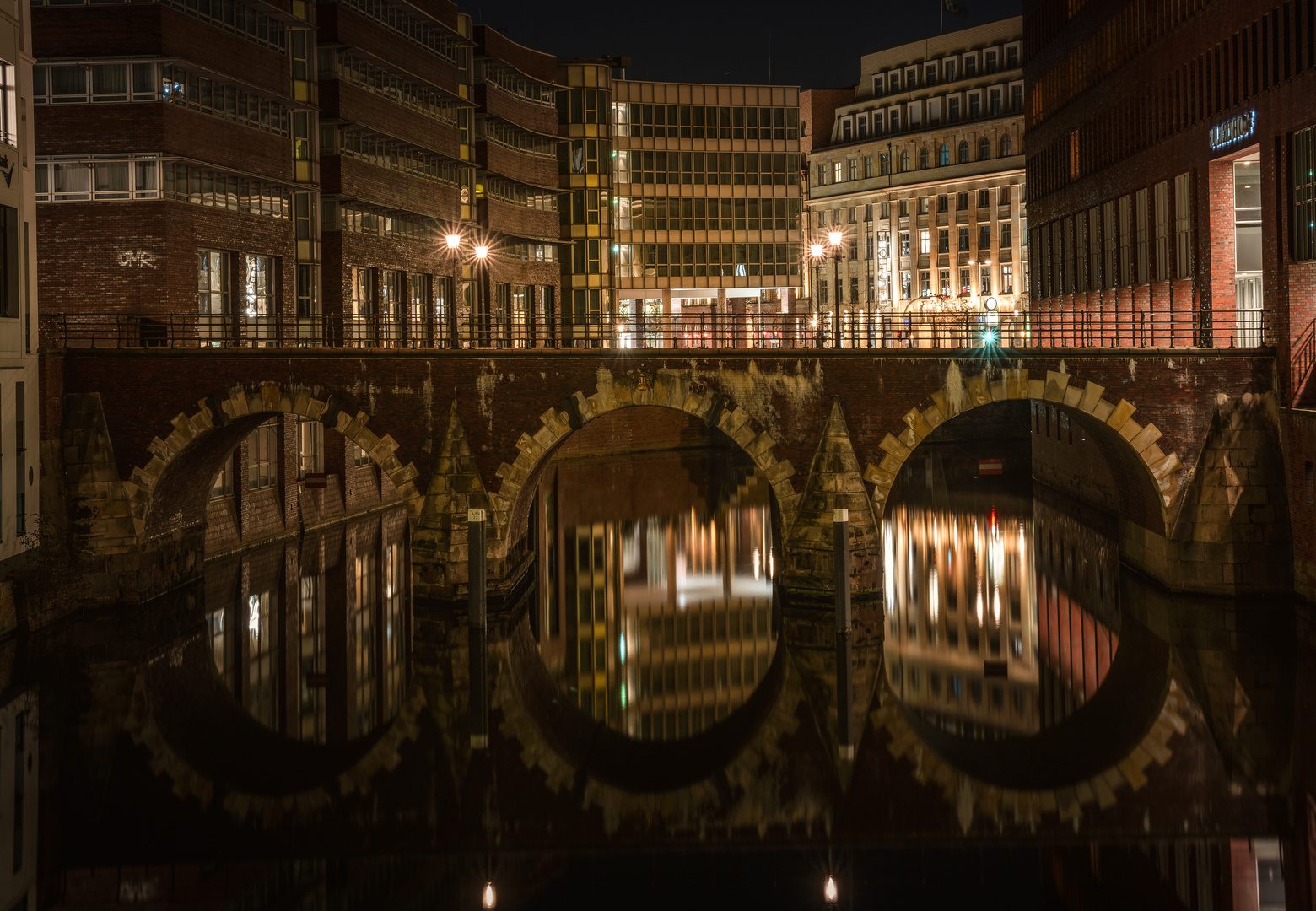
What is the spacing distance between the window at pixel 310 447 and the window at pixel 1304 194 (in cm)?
2954

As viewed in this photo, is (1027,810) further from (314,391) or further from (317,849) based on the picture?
(314,391)

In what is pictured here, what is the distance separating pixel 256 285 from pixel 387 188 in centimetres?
1094

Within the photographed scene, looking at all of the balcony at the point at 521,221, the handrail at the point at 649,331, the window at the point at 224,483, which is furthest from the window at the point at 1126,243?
the balcony at the point at 521,221

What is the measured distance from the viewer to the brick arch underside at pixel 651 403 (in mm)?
31781

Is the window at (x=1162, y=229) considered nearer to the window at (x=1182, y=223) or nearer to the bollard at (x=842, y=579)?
the window at (x=1182, y=223)

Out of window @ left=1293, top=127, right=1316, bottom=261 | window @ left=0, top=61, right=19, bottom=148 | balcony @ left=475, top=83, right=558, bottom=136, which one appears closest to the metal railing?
window @ left=1293, top=127, right=1316, bottom=261

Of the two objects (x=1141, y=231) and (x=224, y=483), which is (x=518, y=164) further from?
(x=1141, y=231)

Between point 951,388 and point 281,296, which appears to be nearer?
point 951,388

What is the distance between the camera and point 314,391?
32.0 meters

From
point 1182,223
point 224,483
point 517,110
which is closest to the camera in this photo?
point 1182,223

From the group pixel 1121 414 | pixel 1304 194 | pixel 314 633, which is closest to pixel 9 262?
pixel 314 633

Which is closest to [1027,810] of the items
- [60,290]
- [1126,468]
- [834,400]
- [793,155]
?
[834,400]

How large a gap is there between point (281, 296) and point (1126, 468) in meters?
27.7

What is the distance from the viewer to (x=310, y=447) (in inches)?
1807
